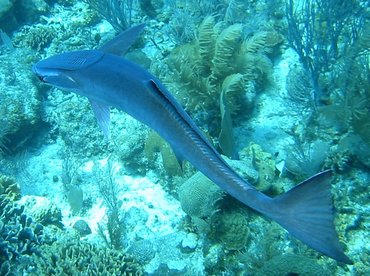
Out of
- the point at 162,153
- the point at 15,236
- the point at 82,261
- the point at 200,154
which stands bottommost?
the point at 82,261

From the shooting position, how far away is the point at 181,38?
7297 millimetres

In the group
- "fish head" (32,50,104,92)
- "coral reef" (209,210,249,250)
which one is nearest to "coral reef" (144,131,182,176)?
"coral reef" (209,210,249,250)

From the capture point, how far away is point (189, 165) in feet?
16.1

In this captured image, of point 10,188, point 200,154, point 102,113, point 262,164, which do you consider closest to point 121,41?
point 102,113

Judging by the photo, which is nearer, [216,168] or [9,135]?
[216,168]

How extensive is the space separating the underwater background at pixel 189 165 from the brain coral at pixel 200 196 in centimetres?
2

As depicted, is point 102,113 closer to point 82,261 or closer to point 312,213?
point 312,213

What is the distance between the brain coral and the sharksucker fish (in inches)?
96.0

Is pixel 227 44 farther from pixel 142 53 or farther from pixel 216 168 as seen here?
pixel 216 168

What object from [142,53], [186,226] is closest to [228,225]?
[186,226]

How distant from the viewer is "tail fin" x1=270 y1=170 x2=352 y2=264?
125 centimetres

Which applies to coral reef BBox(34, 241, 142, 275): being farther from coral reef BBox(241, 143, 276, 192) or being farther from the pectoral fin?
the pectoral fin

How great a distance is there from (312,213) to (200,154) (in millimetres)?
506

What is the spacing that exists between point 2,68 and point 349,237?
7586 millimetres
